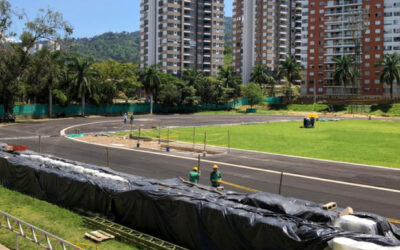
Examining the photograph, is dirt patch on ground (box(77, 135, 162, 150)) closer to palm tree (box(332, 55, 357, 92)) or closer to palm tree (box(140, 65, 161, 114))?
palm tree (box(140, 65, 161, 114))

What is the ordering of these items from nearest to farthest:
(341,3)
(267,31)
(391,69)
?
1. (391,69)
2. (341,3)
3. (267,31)

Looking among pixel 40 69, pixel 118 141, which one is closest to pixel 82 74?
pixel 40 69

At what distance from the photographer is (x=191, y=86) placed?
108 m

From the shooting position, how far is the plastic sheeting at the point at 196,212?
395 inches

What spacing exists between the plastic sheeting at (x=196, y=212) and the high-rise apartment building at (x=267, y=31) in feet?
555

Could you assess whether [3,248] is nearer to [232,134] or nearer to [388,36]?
[232,134]

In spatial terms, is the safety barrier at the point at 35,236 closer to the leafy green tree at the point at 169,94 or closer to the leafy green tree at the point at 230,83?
the leafy green tree at the point at 169,94

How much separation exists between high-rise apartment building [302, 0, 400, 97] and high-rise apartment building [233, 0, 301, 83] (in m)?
29.6

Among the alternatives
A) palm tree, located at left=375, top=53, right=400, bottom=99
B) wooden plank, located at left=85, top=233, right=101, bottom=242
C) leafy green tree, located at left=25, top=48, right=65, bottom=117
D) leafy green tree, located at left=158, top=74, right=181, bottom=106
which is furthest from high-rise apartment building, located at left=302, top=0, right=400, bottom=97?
wooden plank, located at left=85, top=233, right=101, bottom=242

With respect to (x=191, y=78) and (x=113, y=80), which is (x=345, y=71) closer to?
(x=191, y=78)

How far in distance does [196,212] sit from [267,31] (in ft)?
570

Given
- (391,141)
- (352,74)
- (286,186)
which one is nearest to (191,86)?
(352,74)

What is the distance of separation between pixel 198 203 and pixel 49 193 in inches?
335

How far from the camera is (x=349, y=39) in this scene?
454 ft
